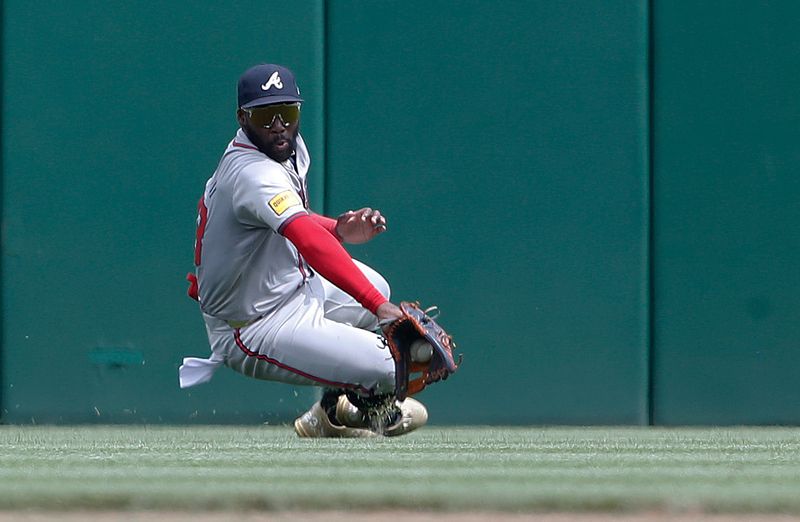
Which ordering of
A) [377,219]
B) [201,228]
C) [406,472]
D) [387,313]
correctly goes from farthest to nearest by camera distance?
[201,228], [377,219], [387,313], [406,472]

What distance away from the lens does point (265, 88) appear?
423 cm

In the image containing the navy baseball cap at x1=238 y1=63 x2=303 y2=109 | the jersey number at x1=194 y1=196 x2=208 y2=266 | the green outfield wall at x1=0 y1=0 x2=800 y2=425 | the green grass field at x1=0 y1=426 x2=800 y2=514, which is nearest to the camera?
the green grass field at x1=0 y1=426 x2=800 y2=514

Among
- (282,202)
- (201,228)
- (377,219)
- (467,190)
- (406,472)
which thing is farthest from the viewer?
(467,190)

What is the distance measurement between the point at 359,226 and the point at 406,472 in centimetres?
124

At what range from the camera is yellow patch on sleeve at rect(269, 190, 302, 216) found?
3.98 meters

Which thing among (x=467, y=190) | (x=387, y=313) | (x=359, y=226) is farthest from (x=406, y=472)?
(x=467, y=190)

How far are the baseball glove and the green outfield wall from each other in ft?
3.21

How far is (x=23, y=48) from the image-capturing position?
16.5 ft

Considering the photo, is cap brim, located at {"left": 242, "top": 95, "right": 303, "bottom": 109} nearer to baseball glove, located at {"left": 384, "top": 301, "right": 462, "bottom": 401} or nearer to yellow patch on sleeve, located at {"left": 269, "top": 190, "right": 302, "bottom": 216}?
yellow patch on sleeve, located at {"left": 269, "top": 190, "right": 302, "bottom": 216}

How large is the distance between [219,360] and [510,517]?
77.2 inches

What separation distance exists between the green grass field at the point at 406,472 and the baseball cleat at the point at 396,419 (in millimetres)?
74

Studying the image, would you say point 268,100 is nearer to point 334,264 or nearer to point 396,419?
point 334,264

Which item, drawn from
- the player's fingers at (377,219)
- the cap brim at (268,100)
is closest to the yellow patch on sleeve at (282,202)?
the player's fingers at (377,219)

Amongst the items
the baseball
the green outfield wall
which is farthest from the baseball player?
the green outfield wall
